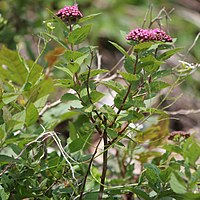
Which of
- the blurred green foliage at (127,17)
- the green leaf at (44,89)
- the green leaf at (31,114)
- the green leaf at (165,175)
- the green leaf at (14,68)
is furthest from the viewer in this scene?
the blurred green foliage at (127,17)

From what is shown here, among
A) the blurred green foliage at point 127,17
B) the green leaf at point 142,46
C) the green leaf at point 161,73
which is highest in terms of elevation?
the green leaf at point 142,46

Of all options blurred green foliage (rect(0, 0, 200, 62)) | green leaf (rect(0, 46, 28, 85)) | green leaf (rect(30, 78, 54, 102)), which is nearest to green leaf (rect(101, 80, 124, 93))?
green leaf (rect(30, 78, 54, 102))

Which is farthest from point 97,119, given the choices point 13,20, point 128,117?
point 13,20

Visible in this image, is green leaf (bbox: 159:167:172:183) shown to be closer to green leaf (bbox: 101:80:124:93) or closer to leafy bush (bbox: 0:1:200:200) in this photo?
leafy bush (bbox: 0:1:200:200)

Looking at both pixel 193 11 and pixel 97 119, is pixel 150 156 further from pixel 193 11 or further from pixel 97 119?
pixel 193 11

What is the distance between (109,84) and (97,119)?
0.33 ft

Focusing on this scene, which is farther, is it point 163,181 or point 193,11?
point 193,11

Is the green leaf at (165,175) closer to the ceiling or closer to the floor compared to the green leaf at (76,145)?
closer to the ceiling

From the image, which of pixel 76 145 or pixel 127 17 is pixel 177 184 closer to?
pixel 76 145

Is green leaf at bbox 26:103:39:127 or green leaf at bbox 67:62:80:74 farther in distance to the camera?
green leaf at bbox 26:103:39:127

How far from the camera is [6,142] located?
103cm

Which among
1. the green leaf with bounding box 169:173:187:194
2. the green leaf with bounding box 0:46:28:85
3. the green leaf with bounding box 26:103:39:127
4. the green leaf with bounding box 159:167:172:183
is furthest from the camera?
the green leaf with bounding box 0:46:28:85

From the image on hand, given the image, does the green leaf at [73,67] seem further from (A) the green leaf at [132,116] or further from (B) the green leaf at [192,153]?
(B) the green leaf at [192,153]

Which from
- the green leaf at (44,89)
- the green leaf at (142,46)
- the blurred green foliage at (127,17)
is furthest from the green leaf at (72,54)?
the blurred green foliage at (127,17)
